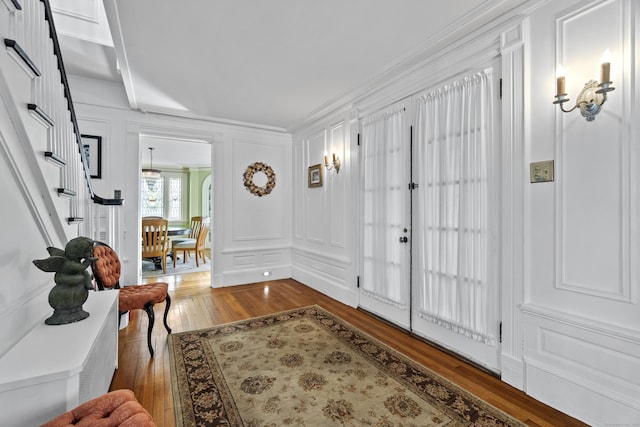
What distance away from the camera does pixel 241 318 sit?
3387 millimetres

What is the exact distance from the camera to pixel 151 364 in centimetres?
239

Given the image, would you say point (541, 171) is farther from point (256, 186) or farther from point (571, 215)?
point (256, 186)

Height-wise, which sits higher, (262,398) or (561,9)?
(561,9)

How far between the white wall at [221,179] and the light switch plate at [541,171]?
13.1ft

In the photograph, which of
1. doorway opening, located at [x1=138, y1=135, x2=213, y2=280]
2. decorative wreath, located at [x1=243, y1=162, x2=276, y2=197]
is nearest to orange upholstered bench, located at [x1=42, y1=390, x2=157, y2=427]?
decorative wreath, located at [x1=243, y1=162, x2=276, y2=197]

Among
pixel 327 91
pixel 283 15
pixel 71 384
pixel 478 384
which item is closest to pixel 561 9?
pixel 283 15

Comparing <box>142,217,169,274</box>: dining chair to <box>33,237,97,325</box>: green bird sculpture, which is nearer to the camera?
<box>33,237,97,325</box>: green bird sculpture

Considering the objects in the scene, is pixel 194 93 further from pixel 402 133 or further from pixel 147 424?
pixel 147 424

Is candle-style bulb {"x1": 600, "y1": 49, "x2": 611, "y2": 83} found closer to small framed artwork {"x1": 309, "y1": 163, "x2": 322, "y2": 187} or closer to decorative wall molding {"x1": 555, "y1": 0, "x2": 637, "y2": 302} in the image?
decorative wall molding {"x1": 555, "y1": 0, "x2": 637, "y2": 302}

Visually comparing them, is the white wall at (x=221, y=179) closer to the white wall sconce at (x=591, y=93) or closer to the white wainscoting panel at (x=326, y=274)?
the white wainscoting panel at (x=326, y=274)

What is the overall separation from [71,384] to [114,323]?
1.16 metres

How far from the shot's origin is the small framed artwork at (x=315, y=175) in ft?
14.8

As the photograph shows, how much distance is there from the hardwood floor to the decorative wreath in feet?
5.24

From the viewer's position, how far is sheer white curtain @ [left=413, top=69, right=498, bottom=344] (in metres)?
2.26
